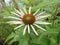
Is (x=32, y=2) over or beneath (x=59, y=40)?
over

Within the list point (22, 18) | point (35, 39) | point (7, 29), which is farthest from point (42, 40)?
point (7, 29)

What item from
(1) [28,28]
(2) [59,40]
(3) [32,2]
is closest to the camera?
(1) [28,28]

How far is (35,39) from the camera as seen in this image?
938 millimetres

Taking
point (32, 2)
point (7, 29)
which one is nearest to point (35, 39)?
point (32, 2)

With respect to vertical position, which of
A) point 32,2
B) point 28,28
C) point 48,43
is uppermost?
point 32,2

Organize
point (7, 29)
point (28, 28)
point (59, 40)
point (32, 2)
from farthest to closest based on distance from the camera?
point (7, 29) < point (32, 2) < point (59, 40) < point (28, 28)

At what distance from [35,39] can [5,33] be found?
14.9 inches

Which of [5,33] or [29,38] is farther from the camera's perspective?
[5,33]

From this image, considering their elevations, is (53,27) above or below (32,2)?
below

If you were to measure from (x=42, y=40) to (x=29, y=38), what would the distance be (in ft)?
0.29

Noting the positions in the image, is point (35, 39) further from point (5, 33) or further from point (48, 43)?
point (5, 33)

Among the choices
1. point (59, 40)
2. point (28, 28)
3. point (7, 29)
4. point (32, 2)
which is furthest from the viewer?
point (7, 29)

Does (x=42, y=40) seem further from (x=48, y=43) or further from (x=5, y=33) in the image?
(x=5, y=33)

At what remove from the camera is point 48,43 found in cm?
97
